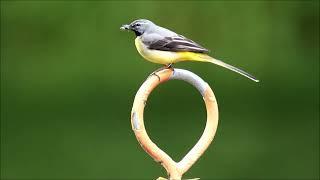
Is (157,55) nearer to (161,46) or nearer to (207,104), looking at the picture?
(161,46)

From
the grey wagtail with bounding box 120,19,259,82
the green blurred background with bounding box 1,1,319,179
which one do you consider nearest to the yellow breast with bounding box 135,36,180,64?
the grey wagtail with bounding box 120,19,259,82

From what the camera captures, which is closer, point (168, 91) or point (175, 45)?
point (175, 45)

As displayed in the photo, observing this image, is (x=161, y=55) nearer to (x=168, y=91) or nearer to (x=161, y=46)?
(x=161, y=46)

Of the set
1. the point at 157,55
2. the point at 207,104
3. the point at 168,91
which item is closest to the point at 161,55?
the point at 157,55

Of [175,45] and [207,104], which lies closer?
[207,104]

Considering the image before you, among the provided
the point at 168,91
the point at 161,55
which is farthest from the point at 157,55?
the point at 168,91

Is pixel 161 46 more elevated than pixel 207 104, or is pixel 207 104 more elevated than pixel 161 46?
pixel 161 46

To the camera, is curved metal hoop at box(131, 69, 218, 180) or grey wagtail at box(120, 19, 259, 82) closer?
curved metal hoop at box(131, 69, 218, 180)

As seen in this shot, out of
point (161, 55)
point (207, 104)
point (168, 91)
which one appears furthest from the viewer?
point (168, 91)

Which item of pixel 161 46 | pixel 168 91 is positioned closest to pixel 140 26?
pixel 161 46

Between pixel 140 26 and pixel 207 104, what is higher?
pixel 140 26

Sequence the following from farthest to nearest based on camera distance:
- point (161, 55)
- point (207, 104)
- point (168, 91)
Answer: point (168, 91) → point (161, 55) → point (207, 104)

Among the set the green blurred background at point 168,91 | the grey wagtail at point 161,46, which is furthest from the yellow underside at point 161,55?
the green blurred background at point 168,91

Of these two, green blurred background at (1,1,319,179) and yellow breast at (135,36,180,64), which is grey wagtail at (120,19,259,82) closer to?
yellow breast at (135,36,180,64)
